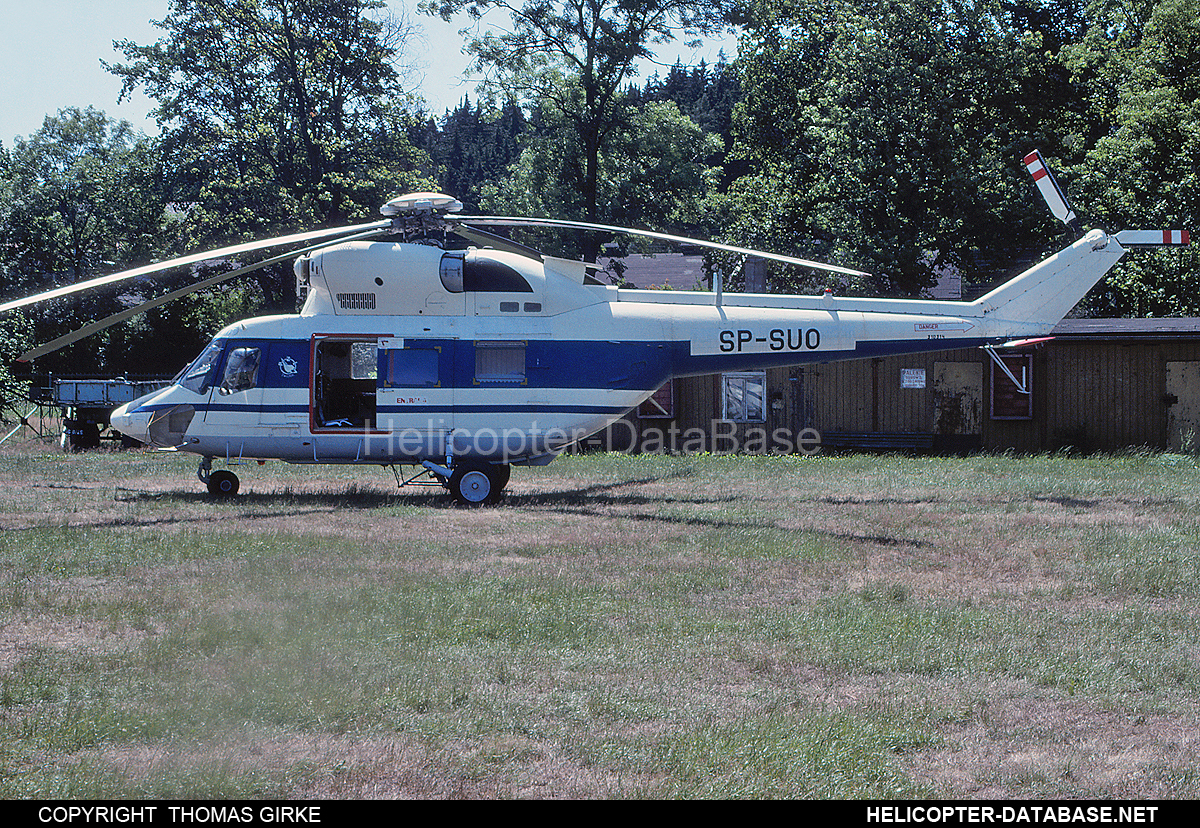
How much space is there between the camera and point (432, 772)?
4.73 metres

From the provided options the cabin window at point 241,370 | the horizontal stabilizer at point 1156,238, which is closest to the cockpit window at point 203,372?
the cabin window at point 241,370

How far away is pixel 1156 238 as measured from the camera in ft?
43.4

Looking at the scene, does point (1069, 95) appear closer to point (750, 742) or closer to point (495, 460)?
point (495, 460)

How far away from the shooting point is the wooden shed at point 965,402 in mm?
21188

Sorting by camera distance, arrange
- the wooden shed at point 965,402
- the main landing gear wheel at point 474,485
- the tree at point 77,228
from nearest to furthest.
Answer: the main landing gear wheel at point 474,485, the wooden shed at point 965,402, the tree at point 77,228

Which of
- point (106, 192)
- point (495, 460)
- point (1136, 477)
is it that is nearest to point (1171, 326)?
point (1136, 477)

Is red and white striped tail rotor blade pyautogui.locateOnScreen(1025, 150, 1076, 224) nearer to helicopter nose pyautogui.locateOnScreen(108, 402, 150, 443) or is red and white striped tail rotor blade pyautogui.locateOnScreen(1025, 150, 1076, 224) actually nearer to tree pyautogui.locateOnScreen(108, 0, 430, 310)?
helicopter nose pyautogui.locateOnScreen(108, 402, 150, 443)

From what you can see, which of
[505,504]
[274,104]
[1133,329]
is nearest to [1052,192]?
[505,504]

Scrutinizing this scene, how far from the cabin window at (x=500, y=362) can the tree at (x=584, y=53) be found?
19.2m

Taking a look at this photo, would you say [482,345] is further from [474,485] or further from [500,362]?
[474,485]

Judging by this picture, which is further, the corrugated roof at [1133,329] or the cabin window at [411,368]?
the corrugated roof at [1133,329]

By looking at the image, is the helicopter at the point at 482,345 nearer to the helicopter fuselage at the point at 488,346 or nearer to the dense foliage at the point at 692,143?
the helicopter fuselage at the point at 488,346

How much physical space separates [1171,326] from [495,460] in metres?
15.7

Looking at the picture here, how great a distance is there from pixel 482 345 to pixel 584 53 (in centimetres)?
2101
